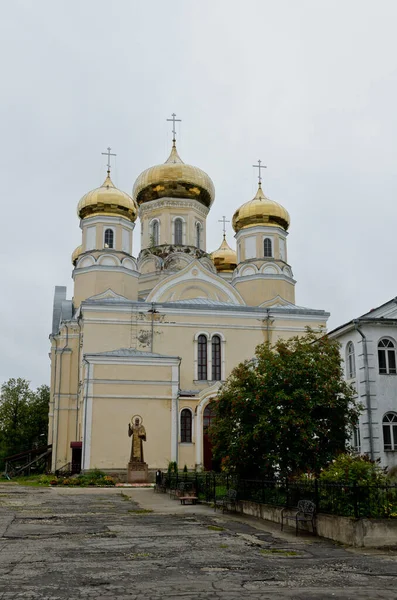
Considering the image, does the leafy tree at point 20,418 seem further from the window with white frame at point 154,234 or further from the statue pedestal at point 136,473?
the statue pedestal at point 136,473

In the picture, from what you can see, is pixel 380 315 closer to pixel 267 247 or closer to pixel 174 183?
pixel 267 247

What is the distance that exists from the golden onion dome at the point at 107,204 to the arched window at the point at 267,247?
740cm

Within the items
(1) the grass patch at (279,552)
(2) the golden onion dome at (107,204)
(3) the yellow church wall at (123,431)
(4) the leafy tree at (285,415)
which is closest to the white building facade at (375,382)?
(4) the leafy tree at (285,415)

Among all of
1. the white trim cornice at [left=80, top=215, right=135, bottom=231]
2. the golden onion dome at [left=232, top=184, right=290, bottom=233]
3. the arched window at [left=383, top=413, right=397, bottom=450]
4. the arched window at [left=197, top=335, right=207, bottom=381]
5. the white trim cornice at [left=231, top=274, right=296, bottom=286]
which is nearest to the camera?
the arched window at [left=383, top=413, right=397, bottom=450]

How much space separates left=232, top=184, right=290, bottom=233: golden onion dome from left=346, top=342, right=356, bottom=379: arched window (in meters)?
17.3

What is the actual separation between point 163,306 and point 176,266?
513 centimetres

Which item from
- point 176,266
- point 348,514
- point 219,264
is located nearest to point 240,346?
point 176,266

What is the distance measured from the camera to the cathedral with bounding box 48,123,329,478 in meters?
30.0

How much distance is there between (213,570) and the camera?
8188 mm

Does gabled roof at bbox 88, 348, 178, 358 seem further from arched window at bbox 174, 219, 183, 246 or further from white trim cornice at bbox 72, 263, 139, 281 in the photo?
arched window at bbox 174, 219, 183, 246

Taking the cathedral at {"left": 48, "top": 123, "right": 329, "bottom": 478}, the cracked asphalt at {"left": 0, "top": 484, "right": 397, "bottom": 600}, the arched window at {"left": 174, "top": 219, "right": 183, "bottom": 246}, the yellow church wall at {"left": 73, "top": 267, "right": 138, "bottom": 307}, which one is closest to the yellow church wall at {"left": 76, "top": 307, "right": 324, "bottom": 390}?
the cathedral at {"left": 48, "top": 123, "right": 329, "bottom": 478}

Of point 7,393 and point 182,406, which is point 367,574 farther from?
point 7,393

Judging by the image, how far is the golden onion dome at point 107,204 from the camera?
36.1m

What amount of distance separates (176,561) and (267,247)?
30048 millimetres
